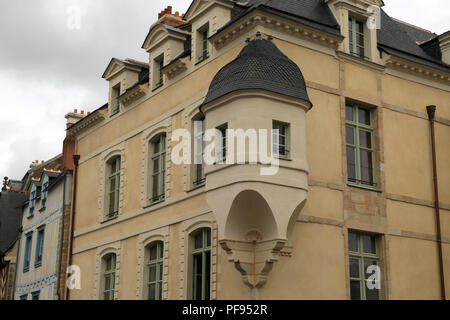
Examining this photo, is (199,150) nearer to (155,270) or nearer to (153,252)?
(153,252)

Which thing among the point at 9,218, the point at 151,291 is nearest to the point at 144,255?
the point at 151,291

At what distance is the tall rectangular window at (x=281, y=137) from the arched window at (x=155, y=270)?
5368 millimetres

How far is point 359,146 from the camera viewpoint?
699 inches

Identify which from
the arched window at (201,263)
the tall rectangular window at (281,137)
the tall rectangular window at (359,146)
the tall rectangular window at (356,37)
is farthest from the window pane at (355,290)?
the tall rectangular window at (356,37)

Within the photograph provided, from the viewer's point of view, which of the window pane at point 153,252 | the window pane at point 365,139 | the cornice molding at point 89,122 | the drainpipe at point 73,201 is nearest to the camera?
the window pane at point 365,139

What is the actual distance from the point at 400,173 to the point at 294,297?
4746mm

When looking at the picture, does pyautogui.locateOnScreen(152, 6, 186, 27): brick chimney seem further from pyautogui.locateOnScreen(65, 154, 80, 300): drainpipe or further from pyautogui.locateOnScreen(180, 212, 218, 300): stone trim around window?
pyautogui.locateOnScreen(180, 212, 218, 300): stone trim around window

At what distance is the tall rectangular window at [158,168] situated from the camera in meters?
20.0

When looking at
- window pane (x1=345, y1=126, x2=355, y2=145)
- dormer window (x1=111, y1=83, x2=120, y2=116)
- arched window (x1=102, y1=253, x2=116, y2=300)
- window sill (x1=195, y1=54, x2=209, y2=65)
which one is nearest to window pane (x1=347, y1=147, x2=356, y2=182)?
window pane (x1=345, y1=126, x2=355, y2=145)

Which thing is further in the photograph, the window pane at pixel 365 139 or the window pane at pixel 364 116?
the window pane at pixel 364 116

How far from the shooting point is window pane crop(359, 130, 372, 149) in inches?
706

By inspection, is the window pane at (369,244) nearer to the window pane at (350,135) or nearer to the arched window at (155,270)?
the window pane at (350,135)

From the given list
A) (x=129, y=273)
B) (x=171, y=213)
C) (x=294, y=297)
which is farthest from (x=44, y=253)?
(x=294, y=297)

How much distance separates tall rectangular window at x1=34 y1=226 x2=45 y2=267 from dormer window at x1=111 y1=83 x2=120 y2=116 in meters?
7.04
